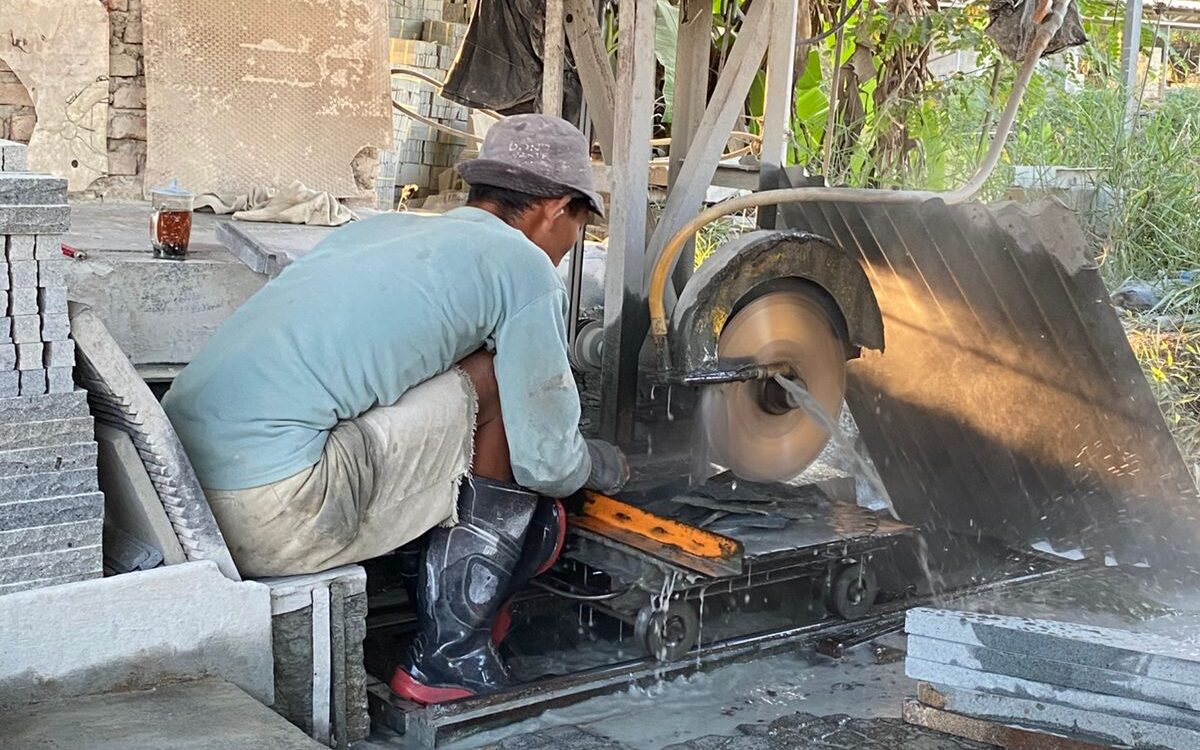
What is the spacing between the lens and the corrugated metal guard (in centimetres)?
465

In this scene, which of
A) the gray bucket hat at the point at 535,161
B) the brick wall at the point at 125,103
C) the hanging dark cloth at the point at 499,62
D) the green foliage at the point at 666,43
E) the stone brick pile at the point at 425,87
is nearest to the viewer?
the gray bucket hat at the point at 535,161

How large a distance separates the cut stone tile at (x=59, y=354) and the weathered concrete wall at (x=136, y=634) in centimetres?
45

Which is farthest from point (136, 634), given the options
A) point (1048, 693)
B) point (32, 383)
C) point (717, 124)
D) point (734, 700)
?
point (717, 124)

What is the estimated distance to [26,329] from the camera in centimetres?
273

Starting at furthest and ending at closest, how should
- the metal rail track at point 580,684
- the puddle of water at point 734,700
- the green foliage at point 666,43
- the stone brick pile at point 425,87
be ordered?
the stone brick pile at point 425,87 → the green foliage at point 666,43 → the puddle of water at point 734,700 → the metal rail track at point 580,684

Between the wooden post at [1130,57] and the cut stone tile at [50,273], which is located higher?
the wooden post at [1130,57]

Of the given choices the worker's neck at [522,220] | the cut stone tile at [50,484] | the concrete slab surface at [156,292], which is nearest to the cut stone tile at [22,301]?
the cut stone tile at [50,484]

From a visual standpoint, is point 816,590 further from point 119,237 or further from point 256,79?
point 256,79

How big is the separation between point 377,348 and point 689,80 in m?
2.31

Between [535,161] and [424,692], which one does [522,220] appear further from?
[424,692]

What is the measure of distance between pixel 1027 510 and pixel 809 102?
4.29 m

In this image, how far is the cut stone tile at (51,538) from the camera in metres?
2.68

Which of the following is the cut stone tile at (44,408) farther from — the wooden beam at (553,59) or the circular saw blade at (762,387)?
the wooden beam at (553,59)

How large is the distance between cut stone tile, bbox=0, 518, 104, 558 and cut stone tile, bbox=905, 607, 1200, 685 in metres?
1.90
